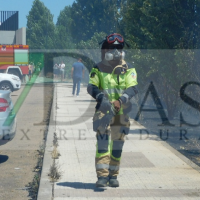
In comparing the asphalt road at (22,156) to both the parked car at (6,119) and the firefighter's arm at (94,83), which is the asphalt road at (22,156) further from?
the firefighter's arm at (94,83)

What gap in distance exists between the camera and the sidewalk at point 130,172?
5852 mm

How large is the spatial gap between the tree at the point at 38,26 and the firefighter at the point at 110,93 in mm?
42655

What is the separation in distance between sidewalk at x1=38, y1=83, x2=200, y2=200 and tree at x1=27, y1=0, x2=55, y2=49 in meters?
39.3

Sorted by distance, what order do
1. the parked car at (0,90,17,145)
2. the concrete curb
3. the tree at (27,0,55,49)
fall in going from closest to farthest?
the concrete curb < the parked car at (0,90,17,145) < the tree at (27,0,55,49)

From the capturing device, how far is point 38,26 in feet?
179

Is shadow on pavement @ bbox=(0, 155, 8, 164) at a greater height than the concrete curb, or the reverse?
the concrete curb

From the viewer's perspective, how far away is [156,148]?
8.95m

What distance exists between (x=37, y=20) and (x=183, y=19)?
51384 millimetres

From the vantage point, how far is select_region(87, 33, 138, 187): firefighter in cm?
580

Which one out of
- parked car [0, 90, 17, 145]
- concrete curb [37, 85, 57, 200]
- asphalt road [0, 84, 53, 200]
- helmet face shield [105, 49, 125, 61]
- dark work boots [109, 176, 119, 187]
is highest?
helmet face shield [105, 49, 125, 61]

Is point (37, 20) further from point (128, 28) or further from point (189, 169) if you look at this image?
point (189, 169)

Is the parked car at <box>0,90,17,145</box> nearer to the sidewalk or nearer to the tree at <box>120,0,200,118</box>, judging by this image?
the sidewalk

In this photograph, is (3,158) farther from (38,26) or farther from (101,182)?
(38,26)

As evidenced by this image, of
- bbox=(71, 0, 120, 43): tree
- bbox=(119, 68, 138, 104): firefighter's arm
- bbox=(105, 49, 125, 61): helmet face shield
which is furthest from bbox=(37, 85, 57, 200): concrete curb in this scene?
bbox=(71, 0, 120, 43): tree
